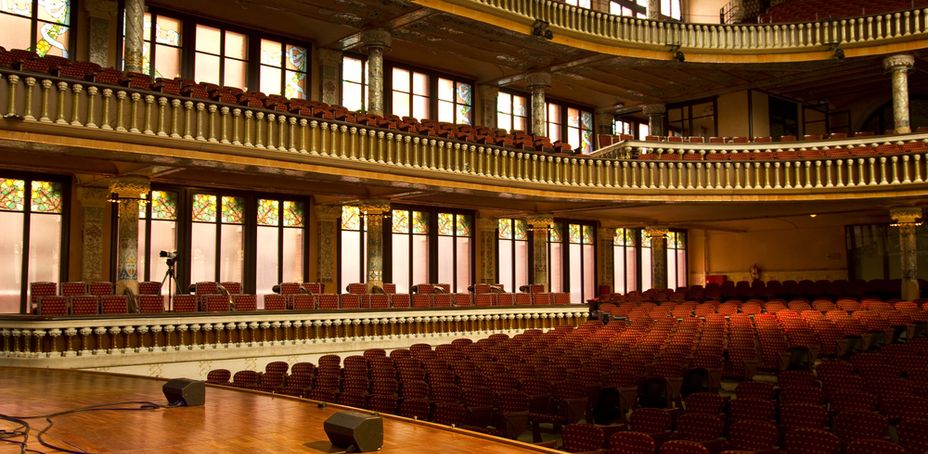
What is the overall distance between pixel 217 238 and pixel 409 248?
4.76 metres

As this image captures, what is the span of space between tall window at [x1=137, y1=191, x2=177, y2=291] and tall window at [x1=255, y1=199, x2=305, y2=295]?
1801mm

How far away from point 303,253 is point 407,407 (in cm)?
997

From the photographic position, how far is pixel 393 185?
551 inches

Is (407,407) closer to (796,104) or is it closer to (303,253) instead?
(303,253)

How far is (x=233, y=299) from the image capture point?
39.0 ft

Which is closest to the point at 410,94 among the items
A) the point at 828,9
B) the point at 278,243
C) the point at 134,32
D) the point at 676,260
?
the point at 278,243

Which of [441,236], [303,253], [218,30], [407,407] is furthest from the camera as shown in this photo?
[441,236]

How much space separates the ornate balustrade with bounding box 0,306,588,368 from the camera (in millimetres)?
9523

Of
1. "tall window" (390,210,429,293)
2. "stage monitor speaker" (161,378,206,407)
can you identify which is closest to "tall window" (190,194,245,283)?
"tall window" (390,210,429,293)

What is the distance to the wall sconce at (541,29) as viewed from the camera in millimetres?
16258

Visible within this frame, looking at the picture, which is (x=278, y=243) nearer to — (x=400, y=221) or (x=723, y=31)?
(x=400, y=221)

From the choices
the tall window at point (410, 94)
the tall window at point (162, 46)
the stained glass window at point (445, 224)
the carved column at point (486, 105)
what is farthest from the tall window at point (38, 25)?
the carved column at point (486, 105)

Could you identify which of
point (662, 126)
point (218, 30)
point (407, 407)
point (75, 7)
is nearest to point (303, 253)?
point (218, 30)

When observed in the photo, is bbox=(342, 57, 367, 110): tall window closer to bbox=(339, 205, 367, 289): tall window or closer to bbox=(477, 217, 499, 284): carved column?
bbox=(339, 205, 367, 289): tall window
